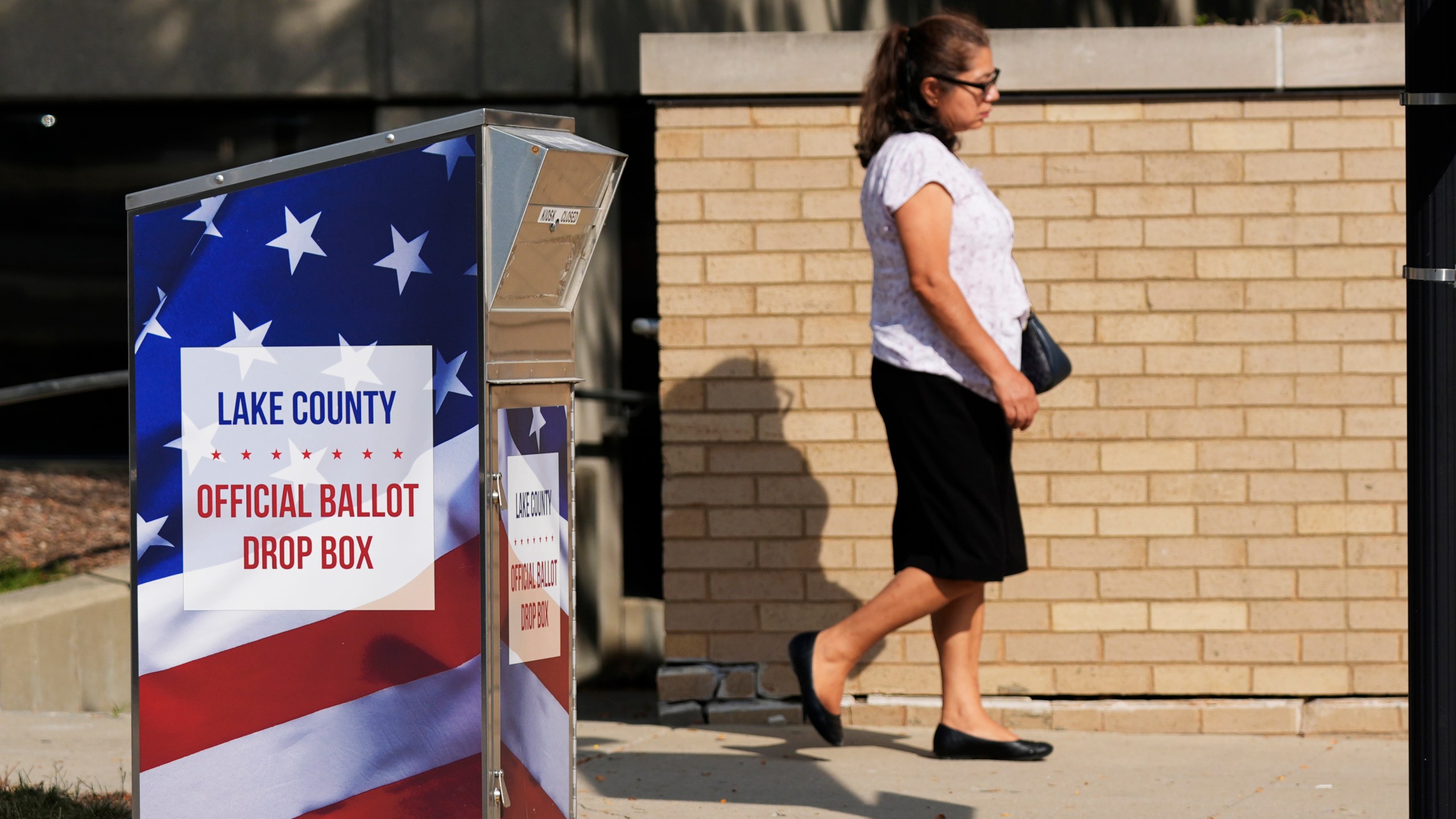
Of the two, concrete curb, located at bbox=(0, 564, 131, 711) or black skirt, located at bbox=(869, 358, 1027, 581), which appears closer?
black skirt, located at bbox=(869, 358, 1027, 581)

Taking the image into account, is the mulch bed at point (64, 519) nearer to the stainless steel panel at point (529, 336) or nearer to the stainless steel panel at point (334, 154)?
the stainless steel panel at point (334, 154)

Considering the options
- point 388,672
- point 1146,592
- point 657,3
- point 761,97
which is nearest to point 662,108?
point 761,97

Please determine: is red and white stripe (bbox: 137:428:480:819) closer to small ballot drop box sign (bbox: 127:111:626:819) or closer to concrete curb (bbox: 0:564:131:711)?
small ballot drop box sign (bbox: 127:111:626:819)

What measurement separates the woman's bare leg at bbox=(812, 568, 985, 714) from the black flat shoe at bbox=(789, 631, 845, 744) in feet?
0.04

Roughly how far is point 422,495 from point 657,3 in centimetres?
417

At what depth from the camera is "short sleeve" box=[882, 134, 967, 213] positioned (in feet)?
13.5

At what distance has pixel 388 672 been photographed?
288 centimetres

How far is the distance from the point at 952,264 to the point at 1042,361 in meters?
0.36

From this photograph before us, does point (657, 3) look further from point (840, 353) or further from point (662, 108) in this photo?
point (840, 353)

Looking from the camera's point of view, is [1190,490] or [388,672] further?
[1190,490]

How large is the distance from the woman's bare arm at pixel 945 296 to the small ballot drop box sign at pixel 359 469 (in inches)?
50.4

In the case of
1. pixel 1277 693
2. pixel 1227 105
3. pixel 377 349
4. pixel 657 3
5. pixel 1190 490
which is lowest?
pixel 1277 693

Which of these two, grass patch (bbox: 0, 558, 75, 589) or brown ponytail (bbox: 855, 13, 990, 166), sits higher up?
brown ponytail (bbox: 855, 13, 990, 166)

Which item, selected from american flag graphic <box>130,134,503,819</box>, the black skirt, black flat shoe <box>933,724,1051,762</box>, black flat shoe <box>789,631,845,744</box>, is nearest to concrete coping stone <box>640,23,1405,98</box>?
the black skirt
